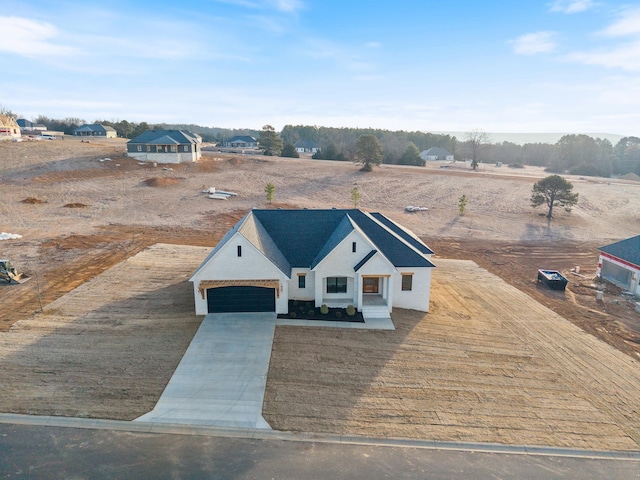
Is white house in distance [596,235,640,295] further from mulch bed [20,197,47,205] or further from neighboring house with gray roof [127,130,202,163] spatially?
neighboring house with gray roof [127,130,202,163]

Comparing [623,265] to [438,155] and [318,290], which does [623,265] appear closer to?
[318,290]

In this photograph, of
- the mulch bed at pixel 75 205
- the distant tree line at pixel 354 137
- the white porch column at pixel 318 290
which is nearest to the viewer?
the white porch column at pixel 318 290

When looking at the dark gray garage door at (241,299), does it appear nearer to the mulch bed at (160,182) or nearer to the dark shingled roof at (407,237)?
the dark shingled roof at (407,237)

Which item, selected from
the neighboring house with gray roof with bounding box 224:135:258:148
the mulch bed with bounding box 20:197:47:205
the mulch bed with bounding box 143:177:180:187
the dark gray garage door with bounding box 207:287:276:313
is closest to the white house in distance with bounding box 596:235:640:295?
the dark gray garage door with bounding box 207:287:276:313

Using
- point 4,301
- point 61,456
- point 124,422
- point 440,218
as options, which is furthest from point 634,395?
point 440,218

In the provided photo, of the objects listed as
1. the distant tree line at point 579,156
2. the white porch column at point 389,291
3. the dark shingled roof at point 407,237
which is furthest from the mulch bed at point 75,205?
the distant tree line at point 579,156

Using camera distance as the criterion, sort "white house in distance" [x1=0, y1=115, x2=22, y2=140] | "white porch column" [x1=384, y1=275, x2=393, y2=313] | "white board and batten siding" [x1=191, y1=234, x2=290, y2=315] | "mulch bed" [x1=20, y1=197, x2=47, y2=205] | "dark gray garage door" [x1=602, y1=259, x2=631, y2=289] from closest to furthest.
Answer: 1. "white board and batten siding" [x1=191, y1=234, x2=290, y2=315]
2. "white porch column" [x1=384, y1=275, x2=393, y2=313]
3. "dark gray garage door" [x1=602, y1=259, x2=631, y2=289]
4. "mulch bed" [x1=20, y1=197, x2=47, y2=205]
5. "white house in distance" [x1=0, y1=115, x2=22, y2=140]
